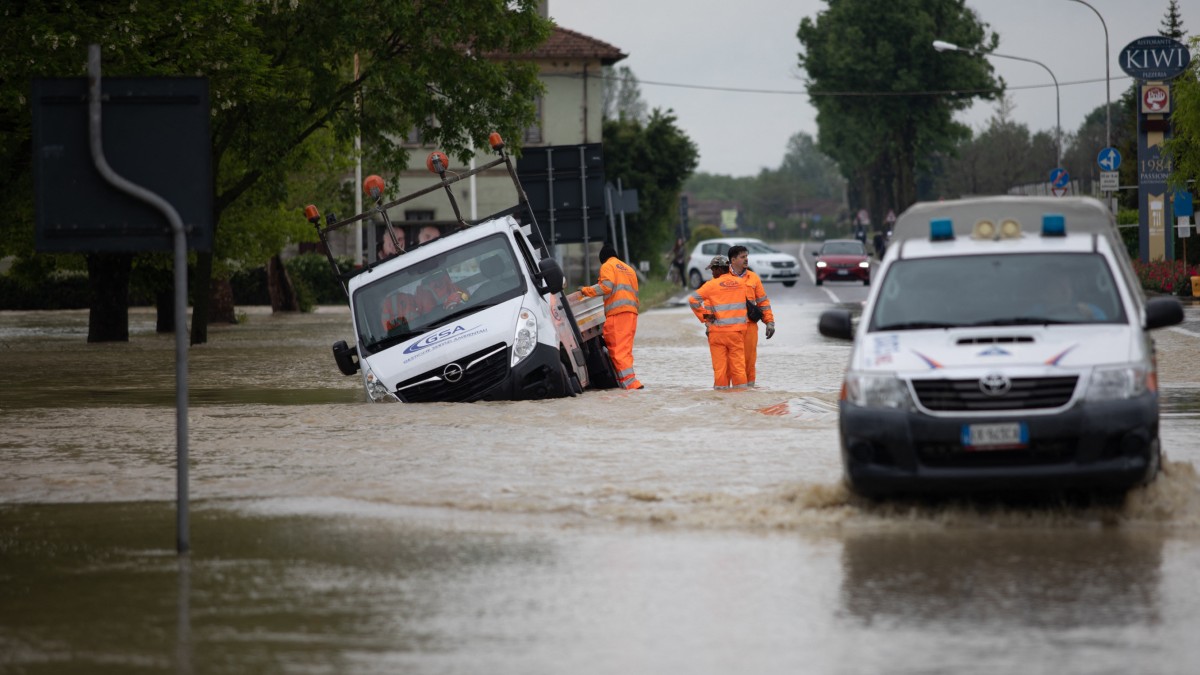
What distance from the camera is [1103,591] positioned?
779cm

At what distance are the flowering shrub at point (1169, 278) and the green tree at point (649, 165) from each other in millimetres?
24905

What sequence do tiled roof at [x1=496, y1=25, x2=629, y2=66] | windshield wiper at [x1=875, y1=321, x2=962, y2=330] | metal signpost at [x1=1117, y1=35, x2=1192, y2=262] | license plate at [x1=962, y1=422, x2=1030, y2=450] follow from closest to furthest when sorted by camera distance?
license plate at [x1=962, y1=422, x2=1030, y2=450] < windshield wiper at [x1=875, y1=321, x2=962, y2=330] < metal signpost at [x1=1117, y1=35, x2=1192, y2=262] < tiled roof at [x1=496, y1=25, x2=629, y2=66]

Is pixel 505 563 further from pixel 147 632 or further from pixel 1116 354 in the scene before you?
pixel 1116 354

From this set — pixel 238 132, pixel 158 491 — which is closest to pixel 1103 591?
pixel 158 491

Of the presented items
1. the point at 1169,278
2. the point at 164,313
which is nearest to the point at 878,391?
the point at 164,313

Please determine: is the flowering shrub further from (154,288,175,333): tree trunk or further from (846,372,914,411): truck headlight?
(846,372,914,411): truck headlight

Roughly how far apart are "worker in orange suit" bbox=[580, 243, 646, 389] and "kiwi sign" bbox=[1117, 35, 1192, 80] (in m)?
26.7

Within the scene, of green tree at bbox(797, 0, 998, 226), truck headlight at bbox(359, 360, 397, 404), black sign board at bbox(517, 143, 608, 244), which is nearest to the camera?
truck headlight at bbox(359, 360, 397, 404)

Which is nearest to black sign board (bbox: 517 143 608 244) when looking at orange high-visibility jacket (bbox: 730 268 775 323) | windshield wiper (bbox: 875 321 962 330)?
orange high-visibility jacket (bbox: 730 268 775 323)

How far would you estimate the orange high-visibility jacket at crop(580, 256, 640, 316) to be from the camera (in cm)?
1933

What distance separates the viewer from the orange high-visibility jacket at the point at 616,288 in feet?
63.4

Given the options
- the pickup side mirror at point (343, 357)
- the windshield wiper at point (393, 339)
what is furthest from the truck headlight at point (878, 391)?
the pickup side mirror at point (343, 357)

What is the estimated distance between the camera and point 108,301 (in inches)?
1416

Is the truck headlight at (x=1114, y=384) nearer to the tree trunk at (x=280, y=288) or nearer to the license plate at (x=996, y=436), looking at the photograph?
the license plate at (x=996, y=436)
